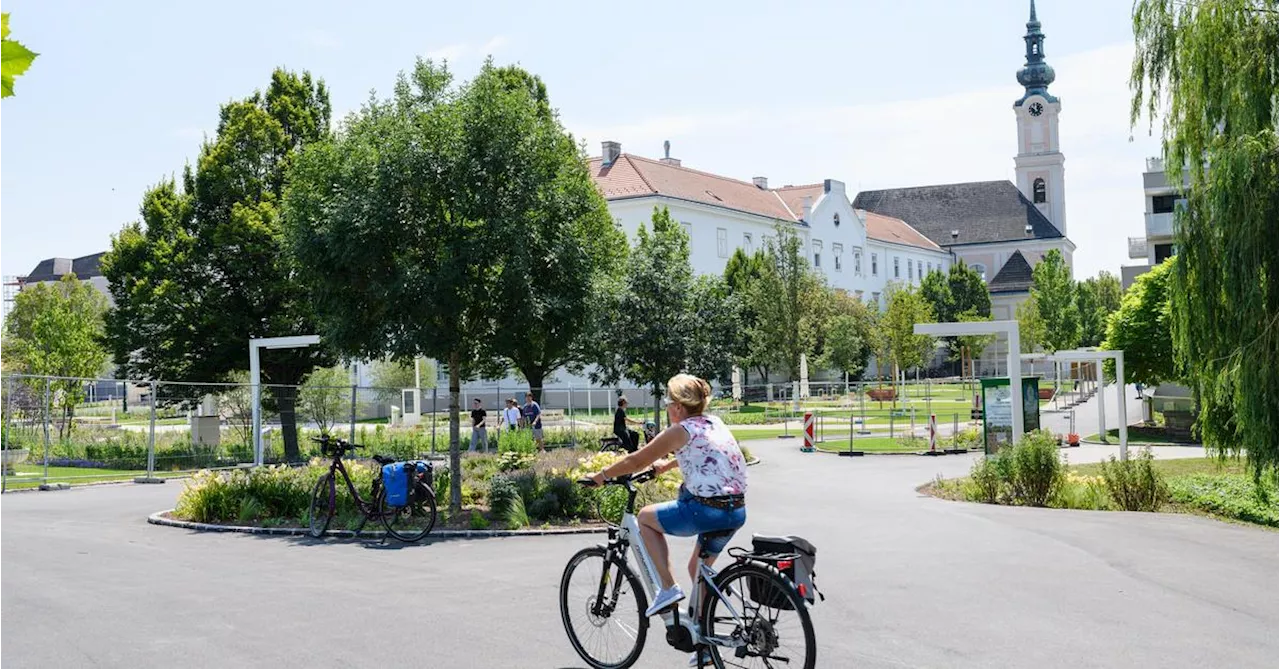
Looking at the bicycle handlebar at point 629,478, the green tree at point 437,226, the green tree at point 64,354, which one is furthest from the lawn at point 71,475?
the bicycle handlebar at point 629,478

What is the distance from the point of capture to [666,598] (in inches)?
267

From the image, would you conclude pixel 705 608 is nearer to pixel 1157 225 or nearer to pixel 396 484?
pixel 396 484

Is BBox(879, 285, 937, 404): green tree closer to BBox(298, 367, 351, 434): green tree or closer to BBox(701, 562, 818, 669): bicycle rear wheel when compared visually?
BBox(298, 367, 351, 434): green tree

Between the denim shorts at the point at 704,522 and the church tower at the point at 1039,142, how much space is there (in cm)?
11944

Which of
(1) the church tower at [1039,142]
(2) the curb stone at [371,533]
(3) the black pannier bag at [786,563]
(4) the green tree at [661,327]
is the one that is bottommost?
(2) the curb stone at [371,533]

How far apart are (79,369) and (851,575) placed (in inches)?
1431

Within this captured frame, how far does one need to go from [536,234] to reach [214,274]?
67.7 ft

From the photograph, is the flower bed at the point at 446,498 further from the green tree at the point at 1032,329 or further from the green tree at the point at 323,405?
the green tree at the point at 1032,329


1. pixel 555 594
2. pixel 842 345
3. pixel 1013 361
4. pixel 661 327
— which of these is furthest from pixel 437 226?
pixel 842 345

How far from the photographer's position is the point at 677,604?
681 centimetres

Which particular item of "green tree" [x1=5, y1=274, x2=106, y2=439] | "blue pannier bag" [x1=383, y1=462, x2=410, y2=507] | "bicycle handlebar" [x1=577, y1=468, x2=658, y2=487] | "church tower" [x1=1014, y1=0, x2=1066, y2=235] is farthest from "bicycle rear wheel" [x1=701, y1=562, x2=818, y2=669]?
"church tower" [x1=1014, y1=0, x2=1066, y2=235]

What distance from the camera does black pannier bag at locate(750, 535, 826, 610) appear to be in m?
6.18

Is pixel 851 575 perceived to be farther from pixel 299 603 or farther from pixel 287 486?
pixel 287 486

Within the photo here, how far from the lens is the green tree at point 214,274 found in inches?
1297
